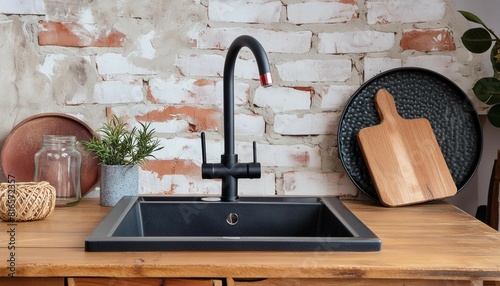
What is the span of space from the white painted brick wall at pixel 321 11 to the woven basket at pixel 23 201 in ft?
2.79

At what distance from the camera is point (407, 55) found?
68.7 inches

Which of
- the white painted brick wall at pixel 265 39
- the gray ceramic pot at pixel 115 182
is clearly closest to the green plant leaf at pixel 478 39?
the white painted brick wall at pixel 265 39

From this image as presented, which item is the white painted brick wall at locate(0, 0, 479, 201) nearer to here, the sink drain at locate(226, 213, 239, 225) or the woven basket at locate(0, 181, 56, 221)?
the sink drain at locate(226, 213, 239, 225)

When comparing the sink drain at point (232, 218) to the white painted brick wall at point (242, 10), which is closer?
the sink drain at point (232, 218)

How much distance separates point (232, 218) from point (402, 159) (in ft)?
1.66

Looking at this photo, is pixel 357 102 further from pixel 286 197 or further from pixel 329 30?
pixel 286 197

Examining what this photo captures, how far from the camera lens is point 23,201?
1384mm

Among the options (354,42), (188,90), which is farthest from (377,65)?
(188,90)

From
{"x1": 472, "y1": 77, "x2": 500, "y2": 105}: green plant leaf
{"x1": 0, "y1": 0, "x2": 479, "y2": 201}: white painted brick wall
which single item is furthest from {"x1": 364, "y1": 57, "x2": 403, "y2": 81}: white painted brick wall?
{"x1": 472, "y1": 77, "x2": 500, "y2": 105}: green plant leaf

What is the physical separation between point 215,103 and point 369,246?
75 centimetres

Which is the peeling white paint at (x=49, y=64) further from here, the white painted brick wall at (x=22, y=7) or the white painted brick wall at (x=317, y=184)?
the white painted brick wall at (x=317, y=184)

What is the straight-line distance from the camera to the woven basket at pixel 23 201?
4.54ft

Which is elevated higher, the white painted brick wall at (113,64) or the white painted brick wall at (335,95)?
the white painted brick wall at (113,64)

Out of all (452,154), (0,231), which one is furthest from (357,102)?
(0,231)
